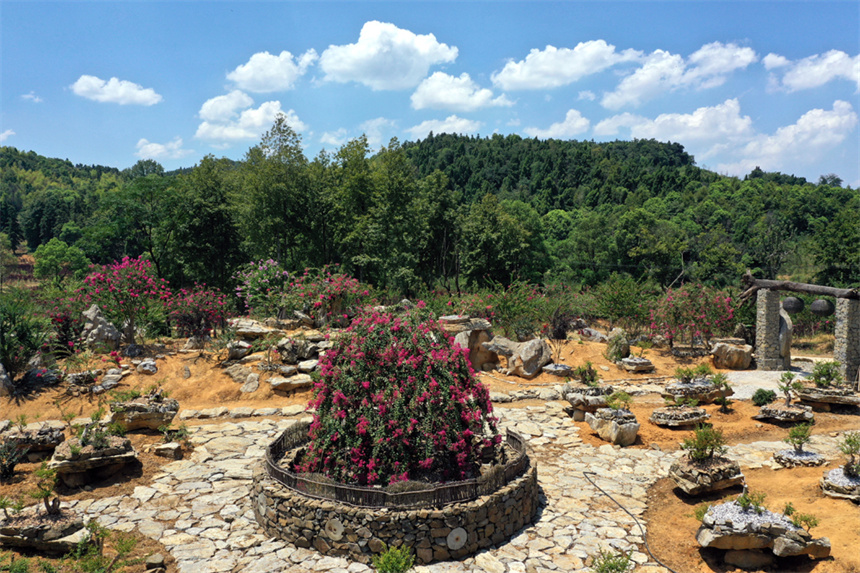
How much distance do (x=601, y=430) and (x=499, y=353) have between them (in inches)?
196

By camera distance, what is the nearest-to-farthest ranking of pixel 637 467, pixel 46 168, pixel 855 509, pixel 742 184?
pixel 855 509 < pixel 637 467 < pixel 742 184 < pixel 46 168

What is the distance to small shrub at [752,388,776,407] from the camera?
1208 centimetres

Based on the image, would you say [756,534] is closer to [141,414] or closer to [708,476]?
[708,476]

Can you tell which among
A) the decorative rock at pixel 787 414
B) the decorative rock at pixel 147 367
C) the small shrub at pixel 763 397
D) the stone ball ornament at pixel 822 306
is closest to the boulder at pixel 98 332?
the decorative rock at pixel 147 367

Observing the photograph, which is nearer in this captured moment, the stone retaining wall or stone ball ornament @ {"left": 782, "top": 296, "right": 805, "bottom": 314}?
the stone retaining wall

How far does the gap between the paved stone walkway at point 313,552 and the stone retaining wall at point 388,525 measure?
0.14 m

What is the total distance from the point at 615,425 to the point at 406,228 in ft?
61.0

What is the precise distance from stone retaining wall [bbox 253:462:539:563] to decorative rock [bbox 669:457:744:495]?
299 centimetres

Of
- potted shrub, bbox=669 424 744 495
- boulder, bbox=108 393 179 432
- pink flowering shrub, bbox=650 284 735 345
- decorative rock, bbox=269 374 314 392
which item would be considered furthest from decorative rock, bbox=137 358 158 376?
pink flowering shrub, bbox=650 284 735 345

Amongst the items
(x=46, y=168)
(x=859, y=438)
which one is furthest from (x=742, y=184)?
(x=46, y=168)

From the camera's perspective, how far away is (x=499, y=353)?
15.4 meters

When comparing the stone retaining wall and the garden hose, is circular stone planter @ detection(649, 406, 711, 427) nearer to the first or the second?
the garden hose

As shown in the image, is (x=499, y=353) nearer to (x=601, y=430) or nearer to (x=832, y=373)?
(x=601, y=430)

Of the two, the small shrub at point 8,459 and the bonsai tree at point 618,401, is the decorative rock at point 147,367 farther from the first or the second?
the bonsai tree at point 618,401
